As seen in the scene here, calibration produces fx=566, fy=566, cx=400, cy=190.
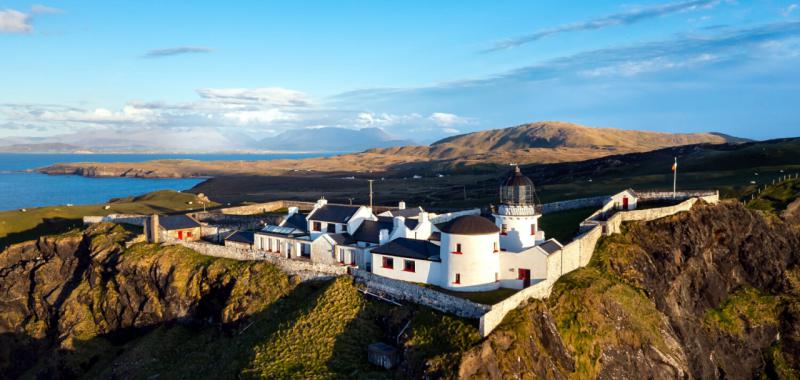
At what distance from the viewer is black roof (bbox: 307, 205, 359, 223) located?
2066 inches

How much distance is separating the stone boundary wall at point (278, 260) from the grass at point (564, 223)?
65.0 feet

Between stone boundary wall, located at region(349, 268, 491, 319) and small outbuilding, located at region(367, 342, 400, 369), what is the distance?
13.5ft

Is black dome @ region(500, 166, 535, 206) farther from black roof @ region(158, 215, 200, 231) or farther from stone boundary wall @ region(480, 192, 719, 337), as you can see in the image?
black roof @ region(158, 215, 200, 231)

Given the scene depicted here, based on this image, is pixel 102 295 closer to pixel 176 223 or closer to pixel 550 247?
pixel 176 223

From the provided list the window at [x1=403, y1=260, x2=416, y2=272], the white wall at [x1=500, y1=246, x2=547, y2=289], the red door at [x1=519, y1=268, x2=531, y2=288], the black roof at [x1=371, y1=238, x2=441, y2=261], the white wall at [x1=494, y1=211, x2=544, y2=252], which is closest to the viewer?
the white wall at [x1=500, y1=246, x2=547, y2=289]

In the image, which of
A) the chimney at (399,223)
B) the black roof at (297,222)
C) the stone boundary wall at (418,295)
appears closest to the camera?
the stone boundary wall at (418,295)

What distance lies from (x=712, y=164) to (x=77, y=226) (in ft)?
342

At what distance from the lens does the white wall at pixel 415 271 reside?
135ft

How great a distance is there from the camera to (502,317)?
34156mm

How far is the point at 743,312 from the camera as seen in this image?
48562mm

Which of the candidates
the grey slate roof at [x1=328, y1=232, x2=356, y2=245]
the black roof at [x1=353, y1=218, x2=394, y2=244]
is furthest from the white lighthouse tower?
the grey slate roof at [x1=328, y1=232, x2=356, y2=245]

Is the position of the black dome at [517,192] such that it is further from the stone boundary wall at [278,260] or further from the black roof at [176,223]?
the black roof at [176,223]

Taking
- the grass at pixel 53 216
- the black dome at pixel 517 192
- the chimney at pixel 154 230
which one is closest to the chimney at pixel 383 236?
the black dome at pixel 517 192

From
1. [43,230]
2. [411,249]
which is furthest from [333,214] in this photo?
[43,230]
